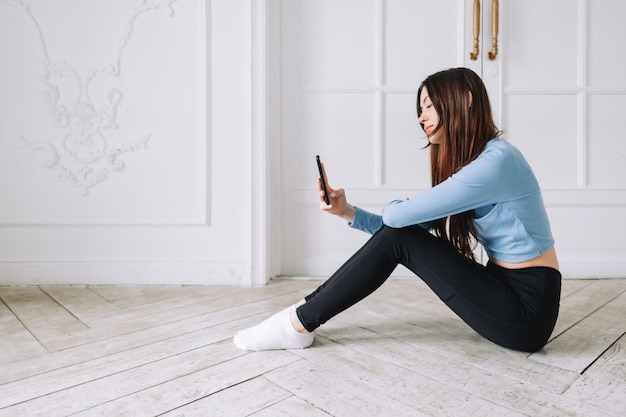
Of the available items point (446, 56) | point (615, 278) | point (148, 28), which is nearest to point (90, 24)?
point (148, 28)

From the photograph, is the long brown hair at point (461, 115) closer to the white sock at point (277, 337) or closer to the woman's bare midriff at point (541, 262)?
the woman's bare midriff at point (541, 262)

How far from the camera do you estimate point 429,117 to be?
123 centimetres

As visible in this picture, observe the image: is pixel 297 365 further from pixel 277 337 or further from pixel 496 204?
pixel 496 204

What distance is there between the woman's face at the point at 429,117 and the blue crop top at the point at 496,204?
0.46 ft

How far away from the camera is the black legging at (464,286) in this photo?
1.17m

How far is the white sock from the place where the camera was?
125 cm

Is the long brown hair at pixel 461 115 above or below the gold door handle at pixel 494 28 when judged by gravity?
below

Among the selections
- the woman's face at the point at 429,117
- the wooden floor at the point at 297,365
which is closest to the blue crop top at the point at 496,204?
the woman's face at the point at 429,117

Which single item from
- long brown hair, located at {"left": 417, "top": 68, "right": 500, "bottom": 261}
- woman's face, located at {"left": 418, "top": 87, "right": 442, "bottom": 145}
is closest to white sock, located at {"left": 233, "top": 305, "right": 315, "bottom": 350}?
long brown hair, located at {"left": 417, "top": 68, "right": 500, "bottom": 261}

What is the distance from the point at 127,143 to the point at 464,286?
1.65m

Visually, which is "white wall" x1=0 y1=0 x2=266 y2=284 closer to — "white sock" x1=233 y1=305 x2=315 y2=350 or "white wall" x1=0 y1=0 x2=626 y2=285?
"white wall" x1=0 y1=0 x2=626 y2=285

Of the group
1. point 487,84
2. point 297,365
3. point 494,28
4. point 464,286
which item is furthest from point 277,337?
point 494,28

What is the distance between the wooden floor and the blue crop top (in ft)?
1.04

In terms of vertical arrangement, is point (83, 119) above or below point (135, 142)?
above
